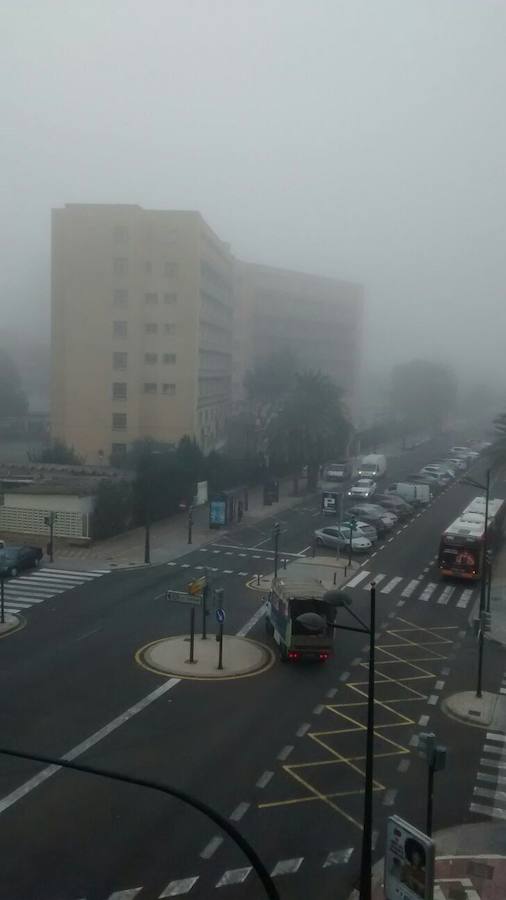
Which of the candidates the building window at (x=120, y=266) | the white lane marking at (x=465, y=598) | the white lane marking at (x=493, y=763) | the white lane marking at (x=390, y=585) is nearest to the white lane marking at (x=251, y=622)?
the white lane marking at (x=390, y=585)

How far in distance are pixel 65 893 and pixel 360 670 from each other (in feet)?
35.2

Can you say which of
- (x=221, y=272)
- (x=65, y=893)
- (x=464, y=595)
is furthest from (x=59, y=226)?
(x=65, y=893)

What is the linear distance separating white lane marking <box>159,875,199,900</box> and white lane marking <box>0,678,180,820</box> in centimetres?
199

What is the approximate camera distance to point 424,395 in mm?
102938

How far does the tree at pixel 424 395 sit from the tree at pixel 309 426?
147 ft

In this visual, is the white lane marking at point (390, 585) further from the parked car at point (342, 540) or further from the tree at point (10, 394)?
the tree at point (10, 394)

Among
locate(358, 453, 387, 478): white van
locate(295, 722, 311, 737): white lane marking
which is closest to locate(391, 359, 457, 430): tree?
locate(358, 453, 387, 478): white van

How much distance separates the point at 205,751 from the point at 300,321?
278 ft

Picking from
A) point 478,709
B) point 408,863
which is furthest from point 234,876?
point 478,709

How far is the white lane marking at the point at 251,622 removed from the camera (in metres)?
23.0

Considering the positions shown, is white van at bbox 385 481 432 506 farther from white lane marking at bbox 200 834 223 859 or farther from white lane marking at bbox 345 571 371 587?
white lane marking at bbox 200 834 223 859

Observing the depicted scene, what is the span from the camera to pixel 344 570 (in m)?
31.6

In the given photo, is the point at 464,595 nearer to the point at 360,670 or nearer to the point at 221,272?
the point at 360,670

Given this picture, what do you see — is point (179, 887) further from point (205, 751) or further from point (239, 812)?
point (205, 751)
